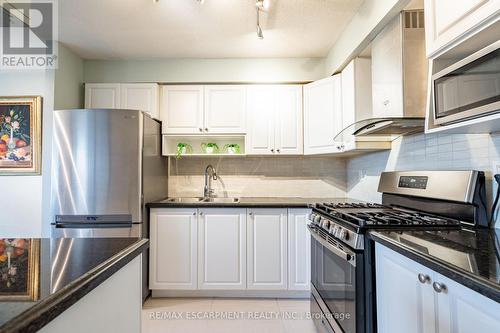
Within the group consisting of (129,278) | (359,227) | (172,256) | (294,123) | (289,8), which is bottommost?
(172,256)

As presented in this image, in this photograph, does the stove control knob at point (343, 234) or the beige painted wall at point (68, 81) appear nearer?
the stove control knob at point (343, 234)

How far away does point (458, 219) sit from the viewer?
1420 mm

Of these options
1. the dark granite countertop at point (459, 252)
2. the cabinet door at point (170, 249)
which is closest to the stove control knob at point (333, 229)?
the dark granite countertop at point (459, 252)

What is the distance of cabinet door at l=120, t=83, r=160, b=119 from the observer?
2984 millimetres

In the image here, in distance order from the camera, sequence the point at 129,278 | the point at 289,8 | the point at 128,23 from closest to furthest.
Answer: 1. the point at 129,278
2. the point at 289,8
3. the point at 128,23

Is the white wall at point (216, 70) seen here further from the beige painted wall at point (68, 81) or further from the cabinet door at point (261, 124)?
the cabinet door at point (261, 124)

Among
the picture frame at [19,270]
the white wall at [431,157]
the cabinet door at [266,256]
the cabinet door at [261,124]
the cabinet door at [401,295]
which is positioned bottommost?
the cabinet door at [266,256]

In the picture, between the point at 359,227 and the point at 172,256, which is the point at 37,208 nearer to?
the point at 172,256

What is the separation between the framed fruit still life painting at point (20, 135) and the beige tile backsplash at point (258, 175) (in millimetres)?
1315

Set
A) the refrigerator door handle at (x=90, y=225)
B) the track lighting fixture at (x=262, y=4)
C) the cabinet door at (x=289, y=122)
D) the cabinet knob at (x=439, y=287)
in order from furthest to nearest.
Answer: the cabinet door at (x=289, y=122)
the refrigerator door handle at (x=90, y=225)
the track lighting fixture at (x=262, y=4)
the cabinet knob at (x=439, y=287)

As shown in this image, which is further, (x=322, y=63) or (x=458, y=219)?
(x=322, y=63)

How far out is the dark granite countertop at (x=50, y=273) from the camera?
54 cm

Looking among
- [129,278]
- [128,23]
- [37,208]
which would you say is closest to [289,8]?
[128,23]

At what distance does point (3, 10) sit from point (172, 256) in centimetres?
248
